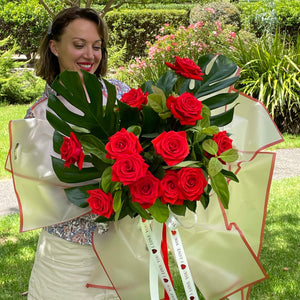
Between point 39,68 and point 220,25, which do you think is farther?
point 220,25

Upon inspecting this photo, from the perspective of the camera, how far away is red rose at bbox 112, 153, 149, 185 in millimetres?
1531

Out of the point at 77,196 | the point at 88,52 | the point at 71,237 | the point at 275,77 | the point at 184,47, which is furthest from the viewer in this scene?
the point at 184,47

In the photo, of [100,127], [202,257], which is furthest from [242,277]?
[100,127]

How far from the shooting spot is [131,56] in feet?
54.3

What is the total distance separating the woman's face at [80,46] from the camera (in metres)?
2.27

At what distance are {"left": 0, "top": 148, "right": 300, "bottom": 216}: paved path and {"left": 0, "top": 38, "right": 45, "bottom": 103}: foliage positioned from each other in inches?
220

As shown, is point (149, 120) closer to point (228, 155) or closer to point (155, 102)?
point (155, 102)

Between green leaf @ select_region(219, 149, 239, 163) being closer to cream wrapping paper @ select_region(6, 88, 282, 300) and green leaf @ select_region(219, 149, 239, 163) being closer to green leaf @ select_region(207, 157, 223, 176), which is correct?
green leaf @ select_region(207, 157, 223, 176)

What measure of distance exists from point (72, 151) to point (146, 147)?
0.77ft

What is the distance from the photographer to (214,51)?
372 inches

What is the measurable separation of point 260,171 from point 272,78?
6831mm

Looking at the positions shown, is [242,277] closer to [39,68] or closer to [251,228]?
[251,228]

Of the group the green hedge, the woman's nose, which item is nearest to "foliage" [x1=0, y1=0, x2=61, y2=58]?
the green hedge

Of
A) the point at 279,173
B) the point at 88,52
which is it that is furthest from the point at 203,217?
the point at 279,173
